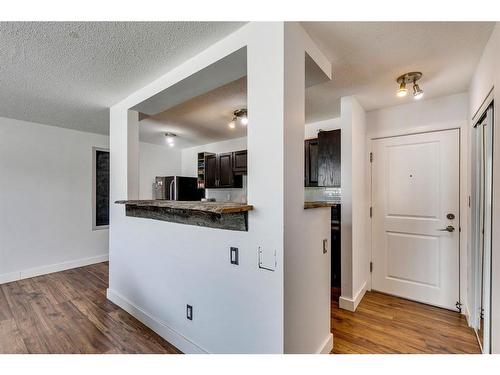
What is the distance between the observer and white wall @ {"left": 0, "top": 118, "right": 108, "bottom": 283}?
3510 millimetres

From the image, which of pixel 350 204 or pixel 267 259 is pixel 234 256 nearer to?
pixel 267 259

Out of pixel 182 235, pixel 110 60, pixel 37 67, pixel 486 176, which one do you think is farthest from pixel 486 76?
pixel 37 67

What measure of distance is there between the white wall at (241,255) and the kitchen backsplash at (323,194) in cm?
190

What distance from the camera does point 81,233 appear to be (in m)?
4.23

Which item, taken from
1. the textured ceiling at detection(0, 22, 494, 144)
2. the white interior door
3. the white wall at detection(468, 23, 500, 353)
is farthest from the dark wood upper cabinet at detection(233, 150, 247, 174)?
the white wall at detection(468, 23, 500, 353)

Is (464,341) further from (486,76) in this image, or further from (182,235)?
(182,235)

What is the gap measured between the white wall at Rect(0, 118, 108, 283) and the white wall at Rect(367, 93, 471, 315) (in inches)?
184

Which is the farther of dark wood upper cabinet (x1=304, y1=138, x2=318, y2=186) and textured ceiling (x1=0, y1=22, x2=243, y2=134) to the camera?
dark wood upper cabinet (x1=304, y1=138, x2=318, y2=186)

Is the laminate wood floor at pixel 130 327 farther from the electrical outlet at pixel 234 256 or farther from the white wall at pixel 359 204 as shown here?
the electrical outlet at pixel 234 256

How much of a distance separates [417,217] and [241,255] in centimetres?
238

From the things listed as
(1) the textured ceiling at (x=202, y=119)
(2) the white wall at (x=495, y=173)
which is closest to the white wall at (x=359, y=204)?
(2) the white wall at (x=495, y=173)

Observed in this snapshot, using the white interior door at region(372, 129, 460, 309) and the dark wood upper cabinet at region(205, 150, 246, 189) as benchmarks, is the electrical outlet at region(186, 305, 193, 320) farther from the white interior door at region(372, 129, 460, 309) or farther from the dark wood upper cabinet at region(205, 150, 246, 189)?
the dark wood upper cabinet at region(205, 150, 246, 189)

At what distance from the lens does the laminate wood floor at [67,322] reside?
2.02 meters
